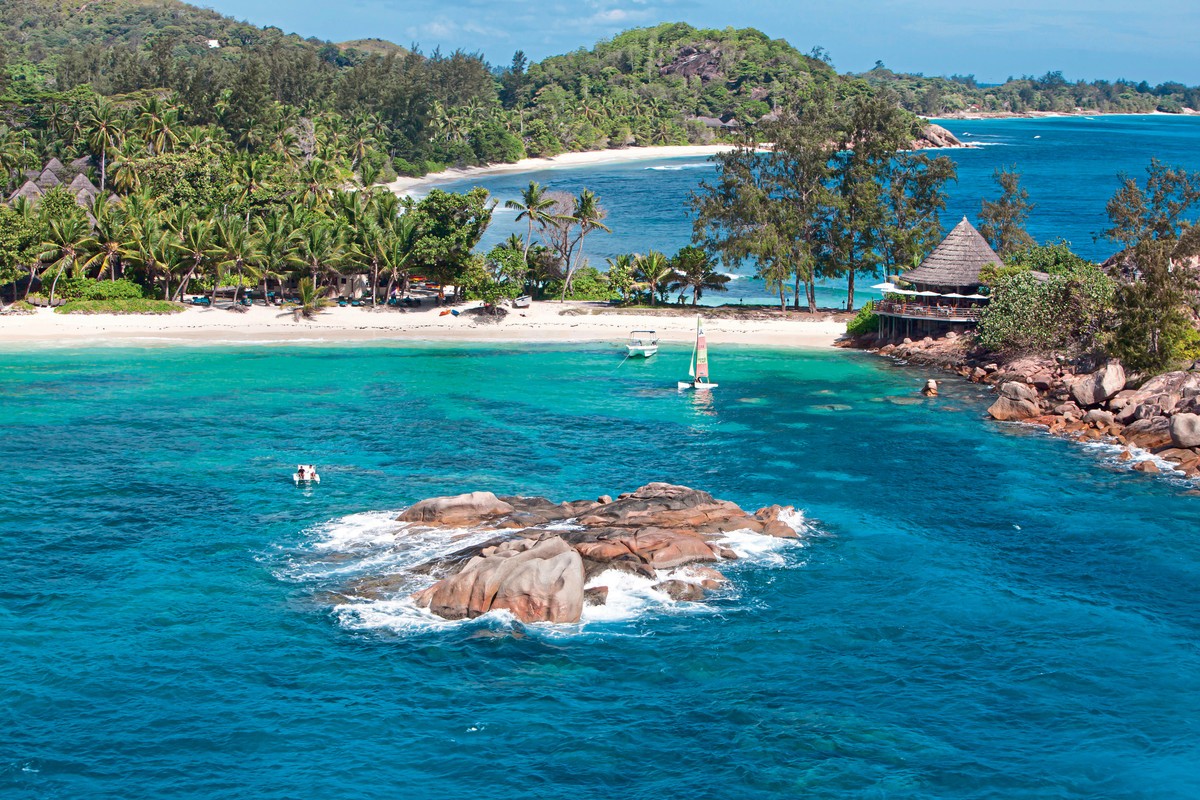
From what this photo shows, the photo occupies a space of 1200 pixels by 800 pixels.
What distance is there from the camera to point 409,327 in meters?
76.6

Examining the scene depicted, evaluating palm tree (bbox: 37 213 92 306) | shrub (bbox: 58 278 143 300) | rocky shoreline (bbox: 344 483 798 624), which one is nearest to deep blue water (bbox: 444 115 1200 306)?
shrub (bbox: 58 278 143 300)

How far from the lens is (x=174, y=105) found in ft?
389

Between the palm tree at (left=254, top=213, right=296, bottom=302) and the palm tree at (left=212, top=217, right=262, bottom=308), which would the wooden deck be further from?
the palm tree at (left=212, top=217, right=262, bottom=308)

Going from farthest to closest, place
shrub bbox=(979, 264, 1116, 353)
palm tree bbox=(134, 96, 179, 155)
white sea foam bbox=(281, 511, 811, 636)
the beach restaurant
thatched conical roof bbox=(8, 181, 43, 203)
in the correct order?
palm tree bbox=(134, 96, 179, 155) → thatched conical roof bbox=(8, 181, 43, 203) → the beach restaurant → shrub bbox=(979, 264, 1116, 353) → white sea foam bbox=(281, 511, 811, 636)

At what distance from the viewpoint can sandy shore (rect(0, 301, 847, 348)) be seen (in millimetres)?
72375

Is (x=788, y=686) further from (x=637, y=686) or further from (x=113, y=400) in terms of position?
(x=113, y=400)

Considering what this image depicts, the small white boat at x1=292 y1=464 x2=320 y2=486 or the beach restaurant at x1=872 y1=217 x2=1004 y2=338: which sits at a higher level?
the beach restaurant at x1=872 y1=217 x2=1004 y2=338

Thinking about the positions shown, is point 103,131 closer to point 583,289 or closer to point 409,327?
point 409,327

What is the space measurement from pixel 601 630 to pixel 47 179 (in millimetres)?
88829

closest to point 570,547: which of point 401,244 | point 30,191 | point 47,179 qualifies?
point 401,244

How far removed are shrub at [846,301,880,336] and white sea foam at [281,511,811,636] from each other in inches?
1367

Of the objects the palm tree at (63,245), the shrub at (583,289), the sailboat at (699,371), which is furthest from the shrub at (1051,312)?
the palm tree at (63,245)

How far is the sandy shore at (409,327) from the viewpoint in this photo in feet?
237

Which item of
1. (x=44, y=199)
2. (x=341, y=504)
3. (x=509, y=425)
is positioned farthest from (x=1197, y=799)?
(x=44, y=199)
